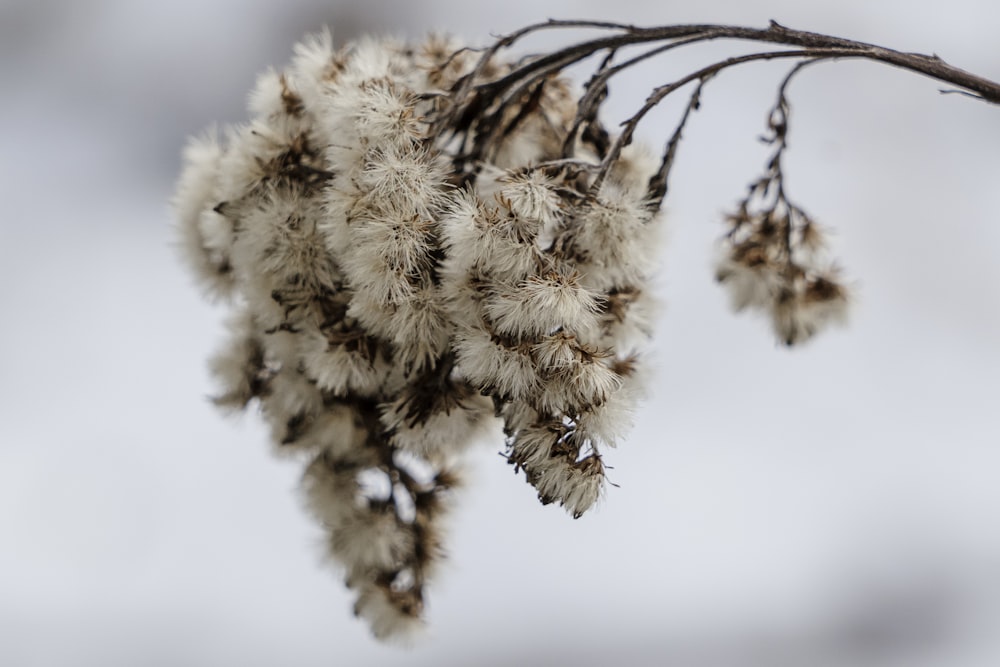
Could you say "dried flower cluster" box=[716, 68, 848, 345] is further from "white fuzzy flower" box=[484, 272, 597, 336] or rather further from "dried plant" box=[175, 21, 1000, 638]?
"white fuzzy flower" box=[484, 272, 597, 336]

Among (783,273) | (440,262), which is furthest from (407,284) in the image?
(783,273)

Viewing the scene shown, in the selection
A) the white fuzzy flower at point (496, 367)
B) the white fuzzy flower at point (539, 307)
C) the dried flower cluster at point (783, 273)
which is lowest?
the white fuzzy flower at point (496, 367)

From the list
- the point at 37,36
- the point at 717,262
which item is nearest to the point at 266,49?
the point at 37,36

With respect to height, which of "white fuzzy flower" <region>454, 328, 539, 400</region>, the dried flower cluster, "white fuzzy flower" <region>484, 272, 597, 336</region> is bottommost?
"white fuzzy flower" <region>454, 328, 539, 400</region>

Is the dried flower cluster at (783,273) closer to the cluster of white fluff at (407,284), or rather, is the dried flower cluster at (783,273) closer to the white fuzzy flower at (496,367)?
the cluster of white fluff at (407,284)

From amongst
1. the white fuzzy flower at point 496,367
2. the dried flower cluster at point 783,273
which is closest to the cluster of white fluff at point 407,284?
the white fuzzy flower at point 496,367

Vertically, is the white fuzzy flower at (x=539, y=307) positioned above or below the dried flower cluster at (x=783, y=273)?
below

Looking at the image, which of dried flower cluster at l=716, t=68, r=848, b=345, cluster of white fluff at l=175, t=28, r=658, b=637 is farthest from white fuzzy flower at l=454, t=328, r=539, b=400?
dried flower cluster at l=716, t=68, r=848, b=345

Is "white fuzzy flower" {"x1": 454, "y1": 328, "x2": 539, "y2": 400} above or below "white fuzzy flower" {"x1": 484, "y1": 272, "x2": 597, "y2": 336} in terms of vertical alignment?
below
